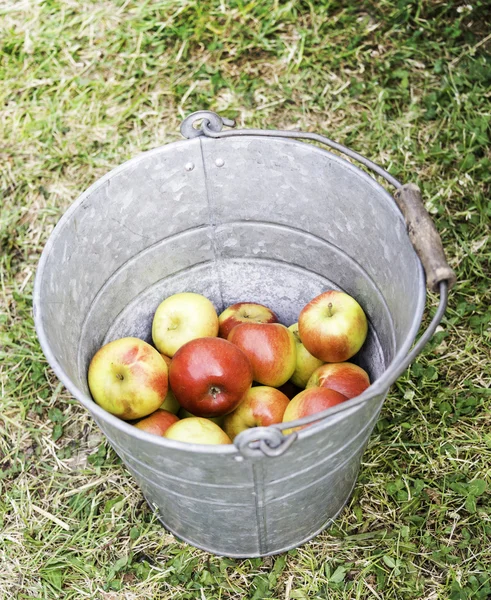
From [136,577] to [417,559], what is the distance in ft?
2.77

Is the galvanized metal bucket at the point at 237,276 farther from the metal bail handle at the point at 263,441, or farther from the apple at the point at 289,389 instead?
the apple at the point at 289,389

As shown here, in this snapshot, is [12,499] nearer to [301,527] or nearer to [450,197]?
[301,527]

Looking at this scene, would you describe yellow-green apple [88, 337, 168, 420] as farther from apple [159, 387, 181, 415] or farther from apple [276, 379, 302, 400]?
apple [276, 379, 302, 400]

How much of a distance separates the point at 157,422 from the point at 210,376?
258 millimetres

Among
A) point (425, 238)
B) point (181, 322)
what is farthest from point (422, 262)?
point (181, 322)

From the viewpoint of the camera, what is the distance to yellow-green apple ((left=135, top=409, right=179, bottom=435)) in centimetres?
187

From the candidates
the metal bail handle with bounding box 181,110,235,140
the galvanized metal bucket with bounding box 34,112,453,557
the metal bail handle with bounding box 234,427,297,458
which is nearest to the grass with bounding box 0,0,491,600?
the galvanized metal bucket with bounding box 34,112,453,557

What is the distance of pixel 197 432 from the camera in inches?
67.9

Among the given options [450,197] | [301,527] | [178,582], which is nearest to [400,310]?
[301,527]

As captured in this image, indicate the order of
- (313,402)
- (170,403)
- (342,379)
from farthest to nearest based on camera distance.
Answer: (170,403) → (342,379) → (313,402)

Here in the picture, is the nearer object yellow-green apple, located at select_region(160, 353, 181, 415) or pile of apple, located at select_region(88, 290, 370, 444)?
pile of apple, located at select_region(88, 290, 370, 444)

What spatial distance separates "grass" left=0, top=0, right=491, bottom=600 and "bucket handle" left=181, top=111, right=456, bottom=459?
0.81 m

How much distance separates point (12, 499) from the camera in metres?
2.20

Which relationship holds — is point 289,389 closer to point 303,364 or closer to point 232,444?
point 303,364
